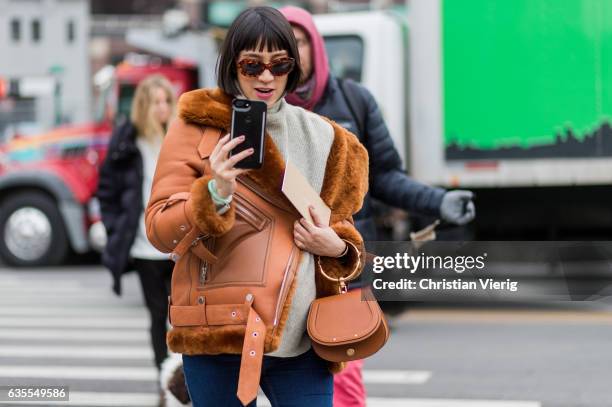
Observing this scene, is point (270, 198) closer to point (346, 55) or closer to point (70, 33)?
point (346, 55)

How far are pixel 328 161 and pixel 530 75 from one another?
21.8 ft

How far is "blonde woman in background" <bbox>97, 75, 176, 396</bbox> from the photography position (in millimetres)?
5980

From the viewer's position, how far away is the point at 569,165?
9336 mm

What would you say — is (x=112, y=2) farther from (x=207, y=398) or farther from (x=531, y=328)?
(x=207, y=398)

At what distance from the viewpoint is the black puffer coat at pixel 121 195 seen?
20.1 ft

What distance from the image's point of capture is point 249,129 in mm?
2639

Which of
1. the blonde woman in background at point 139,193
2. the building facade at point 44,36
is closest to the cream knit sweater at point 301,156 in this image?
the blonde woman in background at point 139,193

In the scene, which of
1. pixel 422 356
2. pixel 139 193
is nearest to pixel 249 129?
pixel 139 193

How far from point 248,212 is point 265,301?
226 mm

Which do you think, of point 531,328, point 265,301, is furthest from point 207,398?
point 531,328

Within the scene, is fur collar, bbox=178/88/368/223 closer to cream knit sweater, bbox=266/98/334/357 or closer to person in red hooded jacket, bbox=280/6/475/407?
cream knit sweater, bbox=266/98/334/357

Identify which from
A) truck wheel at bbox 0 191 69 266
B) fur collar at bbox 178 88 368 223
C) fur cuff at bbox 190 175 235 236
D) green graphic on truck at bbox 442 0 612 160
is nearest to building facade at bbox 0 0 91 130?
truck wheel at bbox 0 191 69 266

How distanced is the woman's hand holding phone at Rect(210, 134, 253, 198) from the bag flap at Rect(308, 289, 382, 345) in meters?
0.42

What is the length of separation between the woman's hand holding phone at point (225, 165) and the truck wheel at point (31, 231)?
1141 centimetres
